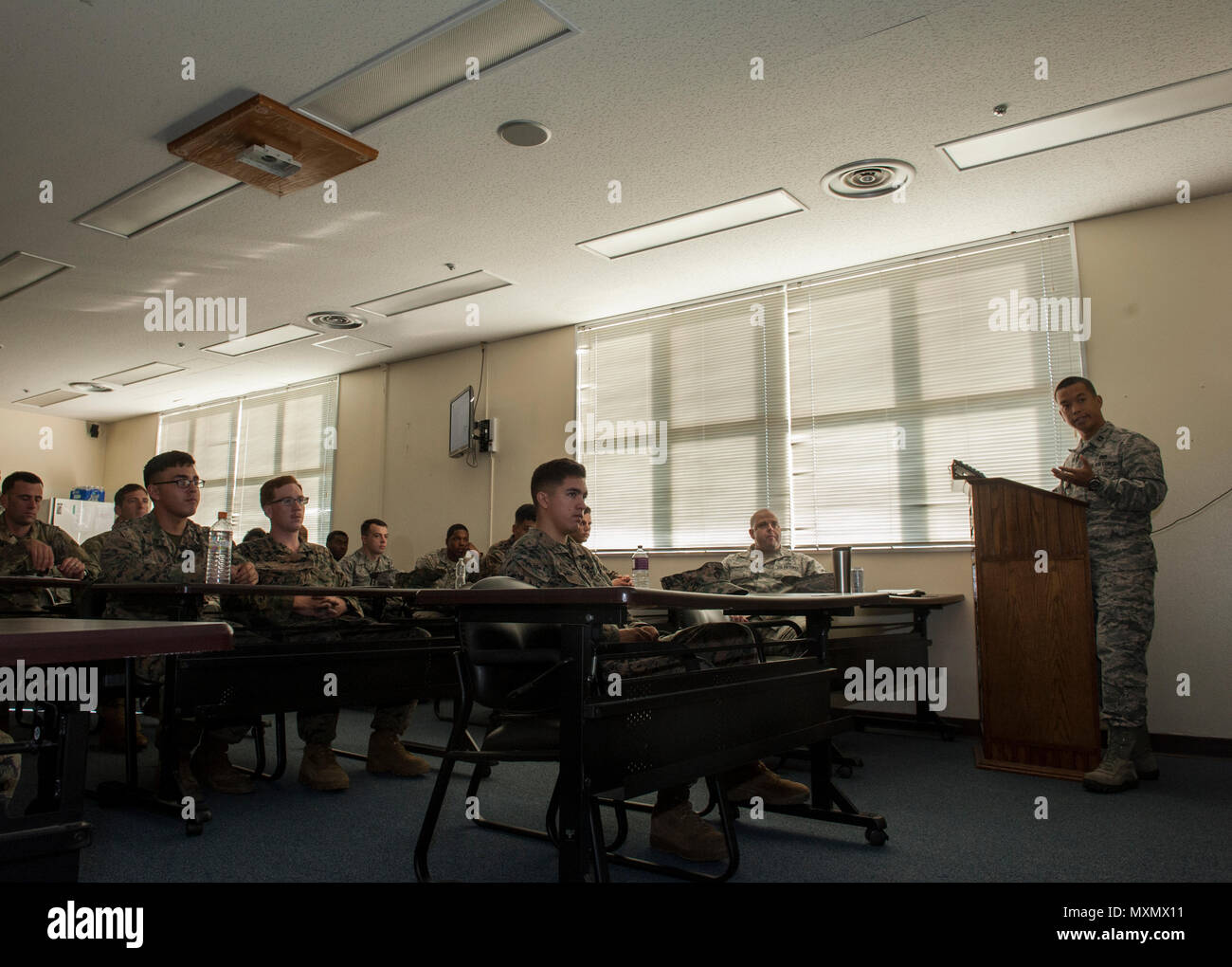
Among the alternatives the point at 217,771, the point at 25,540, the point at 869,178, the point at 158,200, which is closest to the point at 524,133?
the point at 869,178

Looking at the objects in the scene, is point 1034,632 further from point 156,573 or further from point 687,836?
point 156,573

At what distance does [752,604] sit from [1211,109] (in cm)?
327

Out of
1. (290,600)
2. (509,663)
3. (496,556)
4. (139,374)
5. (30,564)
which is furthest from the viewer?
(139,374)

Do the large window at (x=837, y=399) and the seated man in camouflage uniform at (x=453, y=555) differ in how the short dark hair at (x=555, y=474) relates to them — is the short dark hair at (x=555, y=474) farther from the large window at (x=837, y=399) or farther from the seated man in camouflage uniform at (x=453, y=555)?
the seated man in camouflage uniform at (x=453, y=555)

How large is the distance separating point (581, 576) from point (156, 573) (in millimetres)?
1961

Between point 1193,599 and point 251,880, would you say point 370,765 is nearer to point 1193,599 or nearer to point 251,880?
point 251,880

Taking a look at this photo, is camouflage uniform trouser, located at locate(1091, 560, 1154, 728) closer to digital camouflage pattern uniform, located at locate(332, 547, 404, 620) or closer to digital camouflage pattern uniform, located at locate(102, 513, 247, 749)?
digital camouflage pattern uniform, located at locate(102, 513, 247, 749)

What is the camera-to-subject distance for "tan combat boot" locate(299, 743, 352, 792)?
322 cm

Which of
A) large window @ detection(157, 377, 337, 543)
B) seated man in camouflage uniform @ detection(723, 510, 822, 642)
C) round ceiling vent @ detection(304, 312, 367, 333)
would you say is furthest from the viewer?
large window @ detection(157, 377, 337, 543)

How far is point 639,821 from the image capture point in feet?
9.34

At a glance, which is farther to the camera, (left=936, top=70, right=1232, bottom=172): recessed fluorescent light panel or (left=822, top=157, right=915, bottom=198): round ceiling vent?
(left=822, top=157, right=915, bottom=198): round ceiling vent

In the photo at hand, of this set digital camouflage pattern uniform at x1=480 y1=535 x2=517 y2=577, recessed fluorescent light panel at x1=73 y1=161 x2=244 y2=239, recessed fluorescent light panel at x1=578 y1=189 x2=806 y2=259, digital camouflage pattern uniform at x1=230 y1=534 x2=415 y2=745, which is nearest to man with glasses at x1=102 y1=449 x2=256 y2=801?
digital camouflage pattern uniform at x1=230 y1=534 x2=415 y2=745

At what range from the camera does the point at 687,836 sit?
234 centimetres

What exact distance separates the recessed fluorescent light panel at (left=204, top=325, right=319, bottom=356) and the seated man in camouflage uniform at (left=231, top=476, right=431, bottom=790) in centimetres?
330
